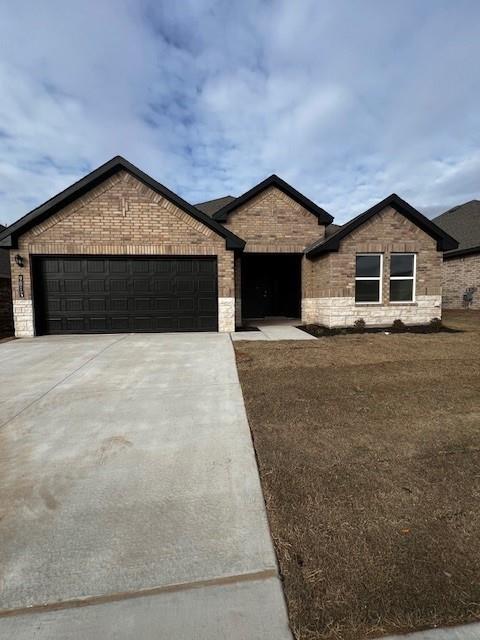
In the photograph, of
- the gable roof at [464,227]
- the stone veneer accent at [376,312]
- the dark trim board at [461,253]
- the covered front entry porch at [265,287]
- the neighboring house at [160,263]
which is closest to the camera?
the neighboring house at [160,263]

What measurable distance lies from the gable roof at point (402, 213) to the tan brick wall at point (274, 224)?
6.69 ft

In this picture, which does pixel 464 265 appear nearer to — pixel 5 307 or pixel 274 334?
pixel 274 334

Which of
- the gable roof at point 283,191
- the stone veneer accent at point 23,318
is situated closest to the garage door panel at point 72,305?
the stone veneer accent at point 23,318

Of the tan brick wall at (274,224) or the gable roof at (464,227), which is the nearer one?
the tan brick wall at (274,224)

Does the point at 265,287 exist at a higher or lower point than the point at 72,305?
higher

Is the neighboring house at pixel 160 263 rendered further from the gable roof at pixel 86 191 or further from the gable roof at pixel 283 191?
the gable roof at pixel 283 191

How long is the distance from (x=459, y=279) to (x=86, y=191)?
20342 millimetres

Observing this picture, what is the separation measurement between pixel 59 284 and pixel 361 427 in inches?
416

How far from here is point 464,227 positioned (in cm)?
2038

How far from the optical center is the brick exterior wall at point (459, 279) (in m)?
18.0

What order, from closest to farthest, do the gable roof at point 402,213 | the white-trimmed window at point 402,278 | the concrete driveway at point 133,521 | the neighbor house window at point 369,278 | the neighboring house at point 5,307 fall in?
the concrete driveway at point 133,521 < the neighboring house at point 5,307 < the gable roof at point 402,213 < the neighbor house window at point 369,278 < the white-trimmed window at point 402,278

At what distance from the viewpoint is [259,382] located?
5.32 metres

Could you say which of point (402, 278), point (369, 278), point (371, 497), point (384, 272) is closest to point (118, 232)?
point (369, 278)

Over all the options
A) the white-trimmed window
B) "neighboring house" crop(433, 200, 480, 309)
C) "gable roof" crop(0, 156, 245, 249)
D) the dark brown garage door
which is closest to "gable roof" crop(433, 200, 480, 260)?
"neighboring house" crop(433, 200, 480, 309)
